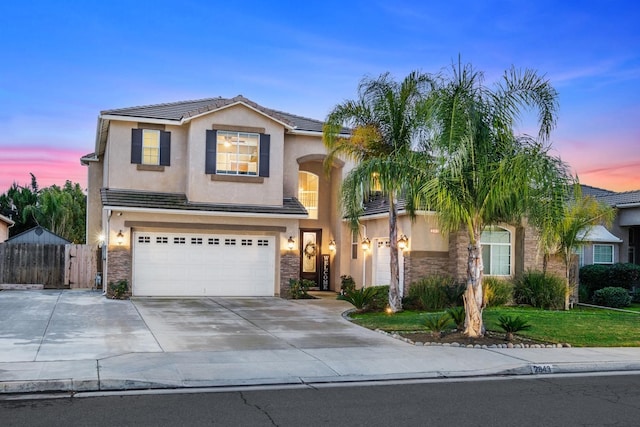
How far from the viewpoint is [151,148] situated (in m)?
23.8

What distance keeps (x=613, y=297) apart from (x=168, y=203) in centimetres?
1712

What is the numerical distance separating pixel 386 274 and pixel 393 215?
15.4 ft

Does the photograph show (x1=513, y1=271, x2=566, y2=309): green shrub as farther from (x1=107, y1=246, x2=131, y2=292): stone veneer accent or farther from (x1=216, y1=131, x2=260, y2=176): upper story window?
(x1=107, y1=246, x2=131, y2=292): stone veneer accent

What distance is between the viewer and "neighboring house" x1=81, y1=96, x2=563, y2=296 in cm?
2261

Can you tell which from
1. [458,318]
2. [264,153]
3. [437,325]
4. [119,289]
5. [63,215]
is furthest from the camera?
[63,215]

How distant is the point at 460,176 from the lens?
1431 centimetres

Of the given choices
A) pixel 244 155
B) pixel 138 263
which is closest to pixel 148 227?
pixel 138 263

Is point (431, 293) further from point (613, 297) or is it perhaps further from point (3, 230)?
point (3, 230)

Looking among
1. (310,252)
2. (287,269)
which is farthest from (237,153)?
(310,252)

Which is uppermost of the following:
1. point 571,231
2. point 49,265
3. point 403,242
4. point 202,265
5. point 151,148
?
point 151,148

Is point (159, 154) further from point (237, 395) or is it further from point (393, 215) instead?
point (237, 395)

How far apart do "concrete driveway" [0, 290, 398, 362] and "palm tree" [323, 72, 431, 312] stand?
3455 millimetres

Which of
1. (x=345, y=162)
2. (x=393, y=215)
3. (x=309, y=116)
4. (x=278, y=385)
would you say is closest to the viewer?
(x=278, y=385)

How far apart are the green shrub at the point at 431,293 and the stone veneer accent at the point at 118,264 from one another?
991 centimetres
